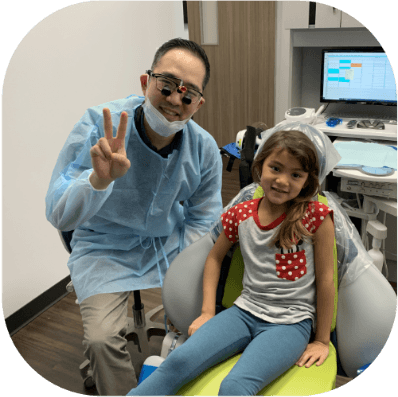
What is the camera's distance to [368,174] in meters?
1.37

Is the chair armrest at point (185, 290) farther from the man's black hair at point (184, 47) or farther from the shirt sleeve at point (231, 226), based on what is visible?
the man's black hair at point (184, 47)

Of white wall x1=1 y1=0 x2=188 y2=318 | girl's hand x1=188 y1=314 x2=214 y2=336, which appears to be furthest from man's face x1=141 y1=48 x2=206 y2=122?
girl's hand x1=188 y1=314 x2=214 y2=336

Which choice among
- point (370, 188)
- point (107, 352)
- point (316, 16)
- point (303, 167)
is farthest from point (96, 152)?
point (370, 188)

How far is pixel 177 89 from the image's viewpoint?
3.07 feet

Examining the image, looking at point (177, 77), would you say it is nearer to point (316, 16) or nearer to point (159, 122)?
point (159, 122)

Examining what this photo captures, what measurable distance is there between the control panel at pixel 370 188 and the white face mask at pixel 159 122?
2.44ft

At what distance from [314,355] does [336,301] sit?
14 cm

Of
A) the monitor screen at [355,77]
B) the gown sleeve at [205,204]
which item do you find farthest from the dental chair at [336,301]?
the monitor screen at [355,77]

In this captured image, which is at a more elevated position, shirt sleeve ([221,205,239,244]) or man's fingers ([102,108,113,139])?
man's fingers ([102,108,113,139])

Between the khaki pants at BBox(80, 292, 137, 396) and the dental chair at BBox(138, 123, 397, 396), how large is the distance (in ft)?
0.55

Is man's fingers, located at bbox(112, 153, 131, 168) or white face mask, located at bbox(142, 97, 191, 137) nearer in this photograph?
man's fingers, located at bbox(112, 153, 131, 168)

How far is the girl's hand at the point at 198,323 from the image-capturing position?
3.24 ft

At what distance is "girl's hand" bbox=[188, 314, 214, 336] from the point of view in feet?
3.24

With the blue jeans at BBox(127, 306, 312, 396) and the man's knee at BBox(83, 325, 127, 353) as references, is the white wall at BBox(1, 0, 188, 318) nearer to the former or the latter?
the man's knee at BBox(83, 325, 127, 353)
